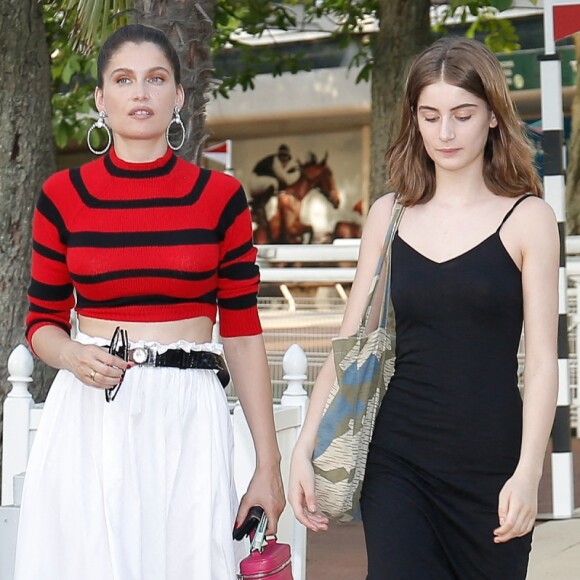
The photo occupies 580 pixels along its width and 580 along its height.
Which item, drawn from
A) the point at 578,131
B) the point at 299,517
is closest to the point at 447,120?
the point at 299,517

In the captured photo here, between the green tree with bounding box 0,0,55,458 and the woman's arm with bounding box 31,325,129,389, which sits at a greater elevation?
the green tree with bounding box 0,0,55,458

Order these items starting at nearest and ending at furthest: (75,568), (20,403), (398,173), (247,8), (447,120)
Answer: (75,568)
(447,120)
(398,173)
(20,403)
(247,8)

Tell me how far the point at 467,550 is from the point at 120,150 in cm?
126

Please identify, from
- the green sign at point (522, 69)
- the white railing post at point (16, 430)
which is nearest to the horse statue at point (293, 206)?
the green sign at point (522, 69)

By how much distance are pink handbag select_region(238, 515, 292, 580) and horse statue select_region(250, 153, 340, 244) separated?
857 inches

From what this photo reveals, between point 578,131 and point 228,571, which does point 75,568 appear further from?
point 578,131

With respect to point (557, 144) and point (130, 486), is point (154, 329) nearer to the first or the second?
point (130, 486)

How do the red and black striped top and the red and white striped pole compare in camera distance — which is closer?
the red and black striped top

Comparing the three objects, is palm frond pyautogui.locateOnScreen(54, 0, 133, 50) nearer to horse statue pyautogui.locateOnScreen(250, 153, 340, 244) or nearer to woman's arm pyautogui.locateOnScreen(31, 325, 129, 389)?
woman's arm pyautogui.locateOnScreen(31, 325, 129, 389)

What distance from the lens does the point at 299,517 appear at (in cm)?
303

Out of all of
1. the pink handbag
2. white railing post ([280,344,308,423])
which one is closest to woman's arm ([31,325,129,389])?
the pink handbag

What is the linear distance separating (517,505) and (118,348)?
3.14ft

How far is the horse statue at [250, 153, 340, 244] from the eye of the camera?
81.0 feet

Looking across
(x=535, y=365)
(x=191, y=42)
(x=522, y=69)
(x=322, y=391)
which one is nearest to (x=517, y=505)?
(x=535, y=365)
